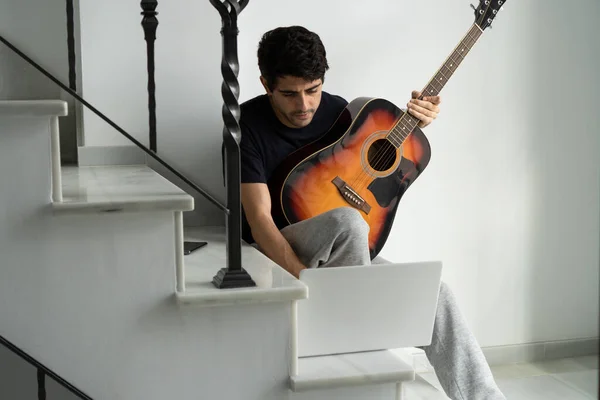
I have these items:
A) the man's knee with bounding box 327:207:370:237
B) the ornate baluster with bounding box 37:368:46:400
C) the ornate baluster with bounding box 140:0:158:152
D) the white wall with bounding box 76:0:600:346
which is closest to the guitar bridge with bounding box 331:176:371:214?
the man's knee with bounding box 327:207:370:237

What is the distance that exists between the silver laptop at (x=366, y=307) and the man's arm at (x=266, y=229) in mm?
190

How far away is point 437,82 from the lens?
2.30m

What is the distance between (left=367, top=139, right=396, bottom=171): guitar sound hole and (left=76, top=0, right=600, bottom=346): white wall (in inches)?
17.4

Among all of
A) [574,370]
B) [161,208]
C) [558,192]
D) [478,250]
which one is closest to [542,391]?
Answer: [574,370]

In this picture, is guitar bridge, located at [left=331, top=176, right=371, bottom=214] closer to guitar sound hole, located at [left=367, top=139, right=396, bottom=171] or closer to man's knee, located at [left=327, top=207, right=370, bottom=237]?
guitar sound hole, located at [left=367, top=139, right=396, bottom=171]

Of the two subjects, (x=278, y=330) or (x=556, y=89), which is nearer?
(x=278, y=330)

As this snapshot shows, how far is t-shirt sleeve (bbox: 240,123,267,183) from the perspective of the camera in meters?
2.04

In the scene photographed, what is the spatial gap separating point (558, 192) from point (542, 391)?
722mm

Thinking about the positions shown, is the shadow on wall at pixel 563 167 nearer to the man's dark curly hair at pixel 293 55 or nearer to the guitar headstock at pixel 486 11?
the guitar headstock at pixel 486 11

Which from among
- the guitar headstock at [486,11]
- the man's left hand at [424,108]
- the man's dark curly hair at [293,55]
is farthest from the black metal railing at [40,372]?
the guitar headstock at [486,11]

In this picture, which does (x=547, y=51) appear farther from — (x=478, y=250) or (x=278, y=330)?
(x=278, y=330)

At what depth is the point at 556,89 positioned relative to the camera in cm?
280

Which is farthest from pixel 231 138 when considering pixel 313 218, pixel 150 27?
pixel 150 27

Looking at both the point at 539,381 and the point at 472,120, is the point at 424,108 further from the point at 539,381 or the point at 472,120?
the point at 539,381
